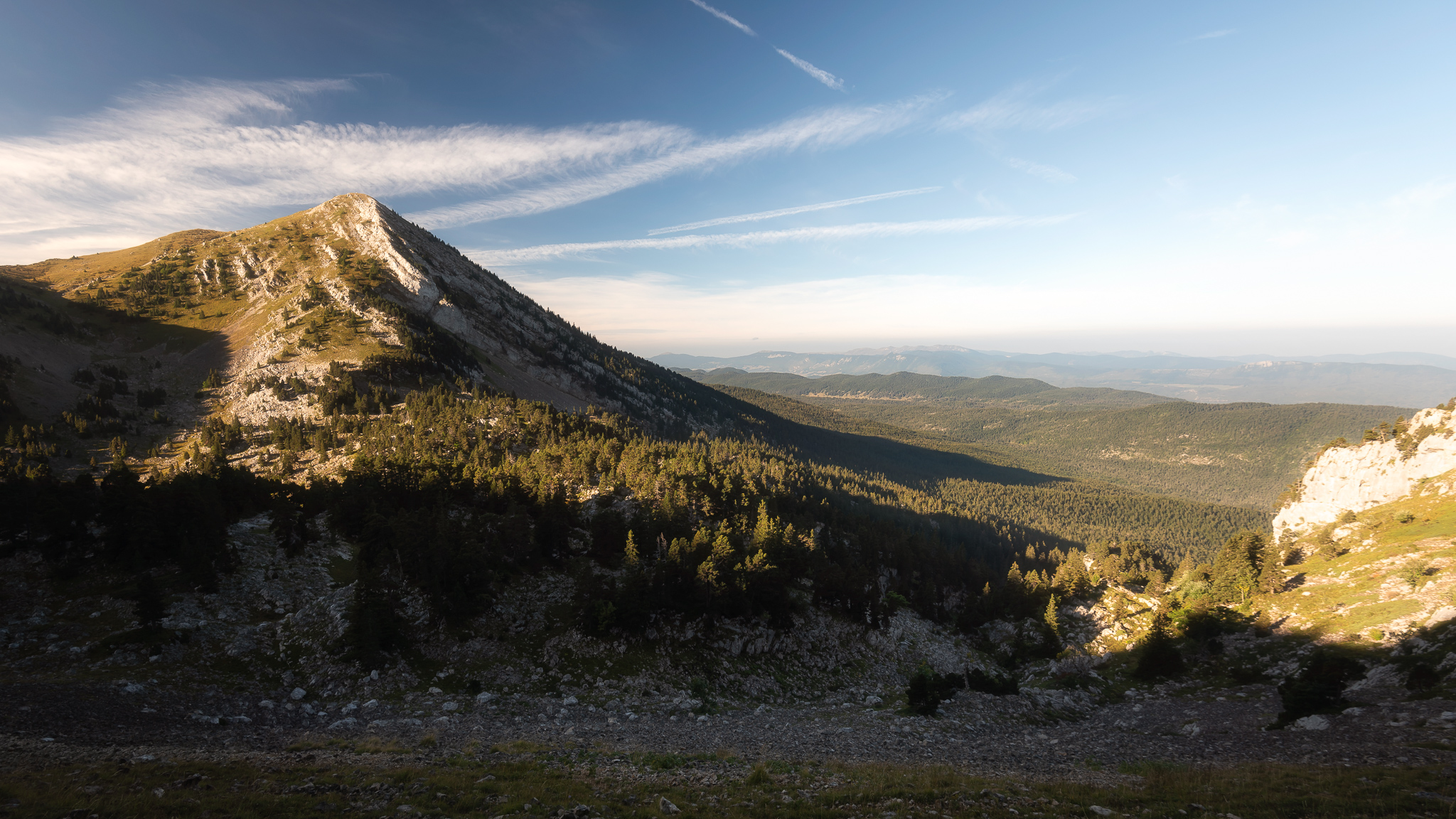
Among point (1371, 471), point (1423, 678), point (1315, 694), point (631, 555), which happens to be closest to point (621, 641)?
point (631, 555)

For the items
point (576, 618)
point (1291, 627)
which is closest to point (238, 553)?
point (576, 618)

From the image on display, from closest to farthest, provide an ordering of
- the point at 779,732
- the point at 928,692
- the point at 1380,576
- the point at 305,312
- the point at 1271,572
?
the point at 779,732, the point at 928,692, the point at 1380,576, the point at 1271,572, the point at 305,312

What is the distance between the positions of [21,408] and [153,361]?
32.1m

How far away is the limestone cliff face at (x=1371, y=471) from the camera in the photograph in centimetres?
5773

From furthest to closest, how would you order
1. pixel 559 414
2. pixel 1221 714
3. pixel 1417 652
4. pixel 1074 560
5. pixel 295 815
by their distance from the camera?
pixel 559 414
pixel 1074 560
pixel 1221 714
pixel 1417 652
pixel 295 815

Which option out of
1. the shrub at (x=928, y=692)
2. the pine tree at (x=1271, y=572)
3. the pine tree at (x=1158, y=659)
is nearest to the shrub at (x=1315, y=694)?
the pine tree at (x=1158, y=659)

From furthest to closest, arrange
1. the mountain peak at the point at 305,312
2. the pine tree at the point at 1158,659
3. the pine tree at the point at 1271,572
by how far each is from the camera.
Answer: the mountain peak at the point at 305,312 → the pine tree at the point at 1271,572 → the pine tree at the point at 1158,659

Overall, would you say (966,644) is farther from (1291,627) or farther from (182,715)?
(182,715)

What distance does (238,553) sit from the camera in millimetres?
39031

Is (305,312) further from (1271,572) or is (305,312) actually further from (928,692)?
(1271,572)

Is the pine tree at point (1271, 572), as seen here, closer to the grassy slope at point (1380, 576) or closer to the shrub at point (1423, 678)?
the grassy slope at point (1380, 576)

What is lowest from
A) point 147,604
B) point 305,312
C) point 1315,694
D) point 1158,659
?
point 1158,659

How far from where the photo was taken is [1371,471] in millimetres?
64125

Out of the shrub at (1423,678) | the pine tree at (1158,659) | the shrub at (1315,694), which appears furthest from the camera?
the pine tree at (1158,659)
